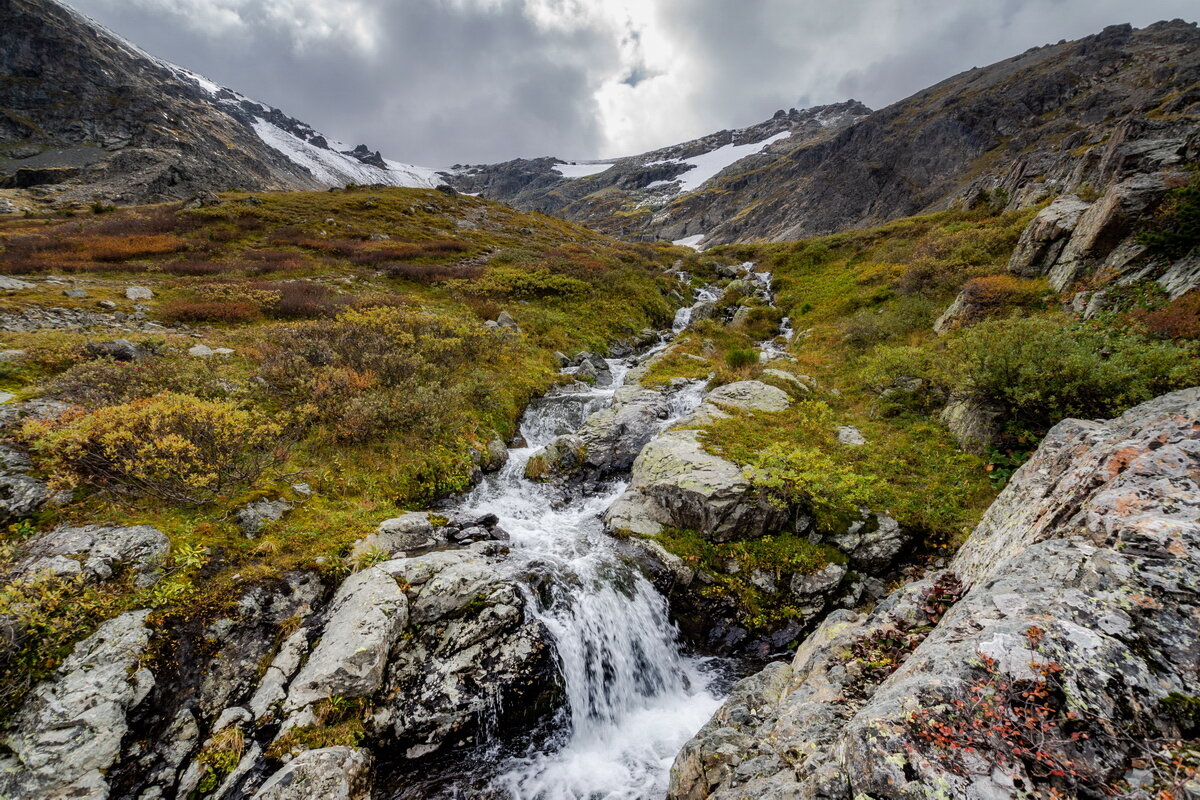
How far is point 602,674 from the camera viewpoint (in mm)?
9141

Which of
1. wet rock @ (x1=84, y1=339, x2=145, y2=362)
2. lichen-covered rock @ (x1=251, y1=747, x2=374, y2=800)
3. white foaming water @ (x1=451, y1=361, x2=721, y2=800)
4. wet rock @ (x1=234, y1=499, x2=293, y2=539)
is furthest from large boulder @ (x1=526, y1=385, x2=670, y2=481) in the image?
wet rock @ (x1=84, y1=339, x2=145, y2=362)

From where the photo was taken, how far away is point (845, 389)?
1864 cm

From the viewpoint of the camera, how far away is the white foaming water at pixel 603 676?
7.65 metres

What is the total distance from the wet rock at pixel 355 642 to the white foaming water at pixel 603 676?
2796 millimetres

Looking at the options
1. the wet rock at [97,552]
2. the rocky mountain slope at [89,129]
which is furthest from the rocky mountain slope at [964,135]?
the rocky mountain slope at [89,129]

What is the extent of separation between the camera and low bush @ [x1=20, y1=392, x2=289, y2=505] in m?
8.34

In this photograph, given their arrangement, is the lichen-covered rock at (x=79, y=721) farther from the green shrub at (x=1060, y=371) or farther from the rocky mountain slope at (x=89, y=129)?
the rocky mountain slope at (x=89, y=129)

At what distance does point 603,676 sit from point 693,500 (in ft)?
15.7

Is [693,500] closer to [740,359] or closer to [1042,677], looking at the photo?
[1042,677]

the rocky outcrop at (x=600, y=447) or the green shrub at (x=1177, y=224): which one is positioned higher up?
the green shrub at (x=1177, y=224)

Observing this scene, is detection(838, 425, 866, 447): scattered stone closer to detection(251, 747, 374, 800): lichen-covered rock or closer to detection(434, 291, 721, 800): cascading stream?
detection(434, 291, 721, 800): cascading stream

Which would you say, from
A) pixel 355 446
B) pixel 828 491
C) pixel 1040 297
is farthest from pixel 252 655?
pixel 1040 297

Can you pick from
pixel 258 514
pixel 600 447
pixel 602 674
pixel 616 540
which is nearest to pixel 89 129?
pixel 258 514

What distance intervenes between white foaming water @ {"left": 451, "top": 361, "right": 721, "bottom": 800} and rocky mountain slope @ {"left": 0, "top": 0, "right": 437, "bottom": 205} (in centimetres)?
8209
